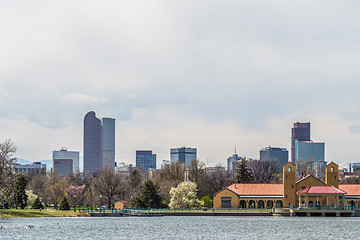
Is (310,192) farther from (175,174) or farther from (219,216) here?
(175,174)

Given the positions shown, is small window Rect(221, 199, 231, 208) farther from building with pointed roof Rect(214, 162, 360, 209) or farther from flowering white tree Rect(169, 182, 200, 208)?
flowering white tree Rect(169, 182, 200, 208)

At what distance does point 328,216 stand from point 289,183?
11328 mm

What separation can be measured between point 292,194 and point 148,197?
91.6 feet

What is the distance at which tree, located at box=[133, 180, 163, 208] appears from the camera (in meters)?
127

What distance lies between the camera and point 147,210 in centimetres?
12444

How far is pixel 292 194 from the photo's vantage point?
128 meters

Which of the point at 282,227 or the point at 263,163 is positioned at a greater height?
the point at 263,163

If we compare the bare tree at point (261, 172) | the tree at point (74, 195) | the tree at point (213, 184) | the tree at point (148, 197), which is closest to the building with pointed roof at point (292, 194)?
the tree at point (148, 197)

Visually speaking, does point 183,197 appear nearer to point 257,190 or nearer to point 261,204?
point 257,190

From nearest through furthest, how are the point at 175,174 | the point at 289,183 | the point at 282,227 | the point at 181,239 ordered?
1. the point at 181,239
2. the point at 282,227
3. the point at 289,183
4. the point at 175,174

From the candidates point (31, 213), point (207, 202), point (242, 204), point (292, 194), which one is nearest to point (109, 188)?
point (207, 202)

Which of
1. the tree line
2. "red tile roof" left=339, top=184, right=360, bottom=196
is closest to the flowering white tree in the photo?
the tree line

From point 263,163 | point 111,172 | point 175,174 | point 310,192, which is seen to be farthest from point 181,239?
point 263,163

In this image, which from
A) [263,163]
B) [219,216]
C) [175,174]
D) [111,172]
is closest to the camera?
[219,216]
